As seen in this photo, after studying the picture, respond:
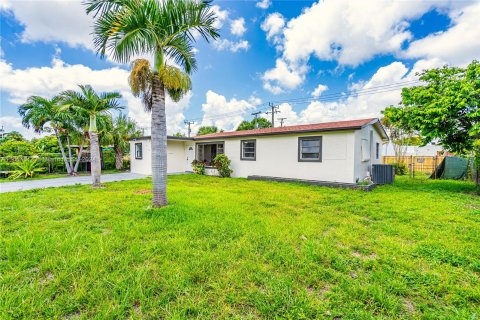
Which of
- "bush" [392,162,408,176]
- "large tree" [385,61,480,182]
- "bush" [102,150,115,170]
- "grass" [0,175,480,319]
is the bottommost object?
"grass" [0,175,480,319]

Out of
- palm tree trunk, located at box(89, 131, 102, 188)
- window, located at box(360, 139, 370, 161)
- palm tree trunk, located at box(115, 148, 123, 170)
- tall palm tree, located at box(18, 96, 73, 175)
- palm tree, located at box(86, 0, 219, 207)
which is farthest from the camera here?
palm tree trunk, located at box(115, 148, 123, 170)

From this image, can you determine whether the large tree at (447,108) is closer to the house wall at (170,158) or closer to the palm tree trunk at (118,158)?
the house wall at (170,158)

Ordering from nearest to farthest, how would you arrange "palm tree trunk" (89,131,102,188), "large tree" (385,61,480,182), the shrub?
"large tree" (385,61,480,182) < "palm tree trunk" (89,131,102,188) < the shrub

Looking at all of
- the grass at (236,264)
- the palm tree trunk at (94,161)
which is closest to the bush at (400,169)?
the grass at (236,264)

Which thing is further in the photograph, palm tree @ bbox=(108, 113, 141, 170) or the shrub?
palm tree @ bbox=(108, 113, 141, 170)

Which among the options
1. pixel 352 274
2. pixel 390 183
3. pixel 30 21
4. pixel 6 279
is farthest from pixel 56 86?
pixel 390 183

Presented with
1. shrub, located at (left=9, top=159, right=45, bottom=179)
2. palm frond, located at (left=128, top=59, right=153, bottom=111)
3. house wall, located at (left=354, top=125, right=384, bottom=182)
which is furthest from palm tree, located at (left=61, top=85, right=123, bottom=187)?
house wall, located at (left=354, top=125, right=384, bottom=182)

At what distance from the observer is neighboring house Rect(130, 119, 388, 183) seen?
328 inches

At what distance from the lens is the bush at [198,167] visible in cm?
1298

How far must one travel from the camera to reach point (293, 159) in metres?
9.74

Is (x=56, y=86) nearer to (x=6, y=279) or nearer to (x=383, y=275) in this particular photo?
(x=6, y=279)

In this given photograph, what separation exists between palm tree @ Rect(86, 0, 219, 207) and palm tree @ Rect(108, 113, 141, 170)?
11.7 m

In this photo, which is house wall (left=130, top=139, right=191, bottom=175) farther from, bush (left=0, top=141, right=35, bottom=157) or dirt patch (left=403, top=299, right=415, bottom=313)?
dirt patch (left=403, top=299, right=415, bottom=313)

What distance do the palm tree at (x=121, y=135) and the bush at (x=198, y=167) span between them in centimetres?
629
